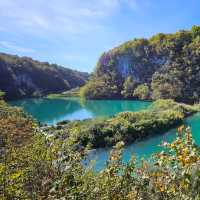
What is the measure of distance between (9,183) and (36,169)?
2492mm

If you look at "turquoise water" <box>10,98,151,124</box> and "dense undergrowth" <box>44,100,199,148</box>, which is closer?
"dense undergrowth" <box>44,100,199,148</box>

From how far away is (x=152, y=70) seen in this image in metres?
107

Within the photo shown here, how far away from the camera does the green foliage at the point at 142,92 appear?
99.6 metres

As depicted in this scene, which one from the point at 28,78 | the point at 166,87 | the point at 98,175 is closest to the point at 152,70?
the point at 166,87

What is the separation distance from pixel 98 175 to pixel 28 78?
127423 millimetres

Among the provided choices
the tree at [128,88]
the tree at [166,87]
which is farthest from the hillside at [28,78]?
the tree at [166,87]

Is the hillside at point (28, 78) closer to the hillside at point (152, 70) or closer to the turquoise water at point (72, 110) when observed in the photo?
the hillside at point (152, 70)

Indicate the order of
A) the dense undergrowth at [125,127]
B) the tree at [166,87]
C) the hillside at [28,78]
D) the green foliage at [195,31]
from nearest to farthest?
the dense undergrowth at [125,127], the tree at [166,87], the green foliage at [195,31], the hillside at [28,78]

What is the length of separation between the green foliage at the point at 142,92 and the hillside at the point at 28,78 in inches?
1295

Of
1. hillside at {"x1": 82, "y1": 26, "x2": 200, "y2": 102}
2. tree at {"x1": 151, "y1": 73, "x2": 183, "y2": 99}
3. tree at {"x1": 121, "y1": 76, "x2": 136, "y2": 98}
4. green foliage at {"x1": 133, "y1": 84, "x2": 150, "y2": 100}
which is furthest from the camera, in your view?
tree at {"x1": 121, "y1": 76, "x2": 136, "y2": 98}

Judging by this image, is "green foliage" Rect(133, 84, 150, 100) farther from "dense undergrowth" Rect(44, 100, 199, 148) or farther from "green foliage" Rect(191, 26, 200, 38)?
"dense undergrowth" Rect(44, 100, 199, 148)

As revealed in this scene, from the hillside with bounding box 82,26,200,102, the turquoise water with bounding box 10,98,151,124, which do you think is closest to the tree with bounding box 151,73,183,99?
the hillside with bounding box 82,26,200,102

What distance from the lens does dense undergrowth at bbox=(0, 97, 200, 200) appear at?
5656 mm

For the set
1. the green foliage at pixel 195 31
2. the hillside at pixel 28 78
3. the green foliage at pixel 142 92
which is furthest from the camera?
the hillside at pixel 28 78
